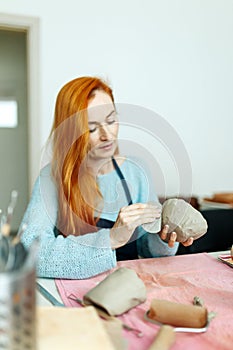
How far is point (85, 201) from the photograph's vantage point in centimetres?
105

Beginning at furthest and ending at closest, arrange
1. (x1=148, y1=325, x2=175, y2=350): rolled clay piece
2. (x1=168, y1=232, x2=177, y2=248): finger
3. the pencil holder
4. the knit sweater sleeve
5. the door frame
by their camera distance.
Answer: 1. the door frame
2. (x1=168, y1=232, x2=177, y2=248): finger
3. the knit sweater sleeve
4. (x1=148, y1=325, x2=175, y2=350): rolled clay piece
5. the pencil holder

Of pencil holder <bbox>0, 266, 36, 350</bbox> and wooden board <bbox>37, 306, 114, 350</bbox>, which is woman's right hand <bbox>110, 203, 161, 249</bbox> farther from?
pencil holder <bbox>0, 266, 36, 350</bbox>

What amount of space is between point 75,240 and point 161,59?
5.09 feet

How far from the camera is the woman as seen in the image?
0.88 m

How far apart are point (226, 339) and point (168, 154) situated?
56cm

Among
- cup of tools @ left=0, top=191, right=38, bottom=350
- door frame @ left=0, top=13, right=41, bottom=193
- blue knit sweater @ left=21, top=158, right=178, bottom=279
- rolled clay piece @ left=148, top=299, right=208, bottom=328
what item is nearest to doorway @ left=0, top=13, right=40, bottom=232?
door frame @ left=0, top=13, right=41, bottom=193

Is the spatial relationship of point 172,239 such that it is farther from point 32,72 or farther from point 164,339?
point 32,72

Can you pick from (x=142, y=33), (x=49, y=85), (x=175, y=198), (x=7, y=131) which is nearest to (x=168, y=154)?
(x=175, y=198)

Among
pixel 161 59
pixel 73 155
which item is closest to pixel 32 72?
pixel 161 59

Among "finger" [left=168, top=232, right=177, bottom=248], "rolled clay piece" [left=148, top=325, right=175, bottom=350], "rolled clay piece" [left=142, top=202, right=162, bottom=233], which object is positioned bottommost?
"rolled clay piece" [left=148, top=325, right=175, bottom=350]

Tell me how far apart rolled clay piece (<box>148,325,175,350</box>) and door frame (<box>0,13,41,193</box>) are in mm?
1500

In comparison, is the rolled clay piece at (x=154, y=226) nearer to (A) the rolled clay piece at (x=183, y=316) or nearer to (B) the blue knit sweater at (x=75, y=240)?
(B) the blue knit sweater at (x=75, y=240)

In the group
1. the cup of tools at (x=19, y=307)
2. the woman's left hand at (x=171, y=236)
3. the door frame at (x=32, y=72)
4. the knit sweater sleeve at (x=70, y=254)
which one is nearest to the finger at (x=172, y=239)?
the woman's left hand at (x=171, y=236)

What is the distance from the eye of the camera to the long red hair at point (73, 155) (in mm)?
997
